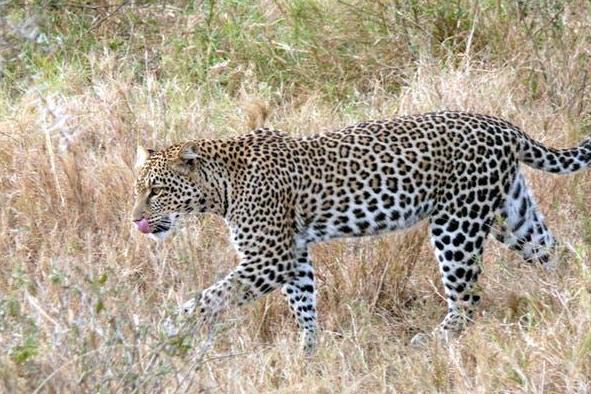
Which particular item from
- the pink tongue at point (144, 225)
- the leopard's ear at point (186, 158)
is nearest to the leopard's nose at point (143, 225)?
the pink tongue at point (144, 225)

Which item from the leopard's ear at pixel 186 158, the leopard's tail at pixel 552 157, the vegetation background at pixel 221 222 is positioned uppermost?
the leopard's tail at pixel 552 157

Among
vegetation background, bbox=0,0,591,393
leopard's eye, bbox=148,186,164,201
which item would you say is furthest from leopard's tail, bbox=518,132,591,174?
leopard's eye, bbox=148,186,164,201

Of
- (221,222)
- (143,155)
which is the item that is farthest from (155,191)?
(221,222)

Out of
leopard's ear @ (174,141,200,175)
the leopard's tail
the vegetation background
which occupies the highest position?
the leopard's tail

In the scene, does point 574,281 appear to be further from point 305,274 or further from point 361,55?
point 361,55

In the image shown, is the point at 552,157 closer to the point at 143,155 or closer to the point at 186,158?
the point at 186,158

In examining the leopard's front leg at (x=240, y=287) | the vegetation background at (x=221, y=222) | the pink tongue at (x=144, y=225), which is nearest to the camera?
the vegetation background at (x=221, y=222)

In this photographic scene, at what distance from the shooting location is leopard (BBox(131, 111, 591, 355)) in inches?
313

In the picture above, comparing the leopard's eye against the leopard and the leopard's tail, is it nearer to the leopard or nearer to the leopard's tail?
the leopard

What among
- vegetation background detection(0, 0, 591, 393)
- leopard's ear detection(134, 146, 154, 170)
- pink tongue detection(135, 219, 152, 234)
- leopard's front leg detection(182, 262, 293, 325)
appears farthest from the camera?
leopard's ear detection(134, 146, 154, 170)

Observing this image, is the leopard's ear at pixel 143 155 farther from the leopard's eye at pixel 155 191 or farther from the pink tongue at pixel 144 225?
the pink tongue at pixel 144 225

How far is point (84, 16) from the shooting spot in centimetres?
1184

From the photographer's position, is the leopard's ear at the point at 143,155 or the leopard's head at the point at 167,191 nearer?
the leopard's head at the point at 167,191

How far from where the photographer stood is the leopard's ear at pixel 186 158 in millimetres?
7973
